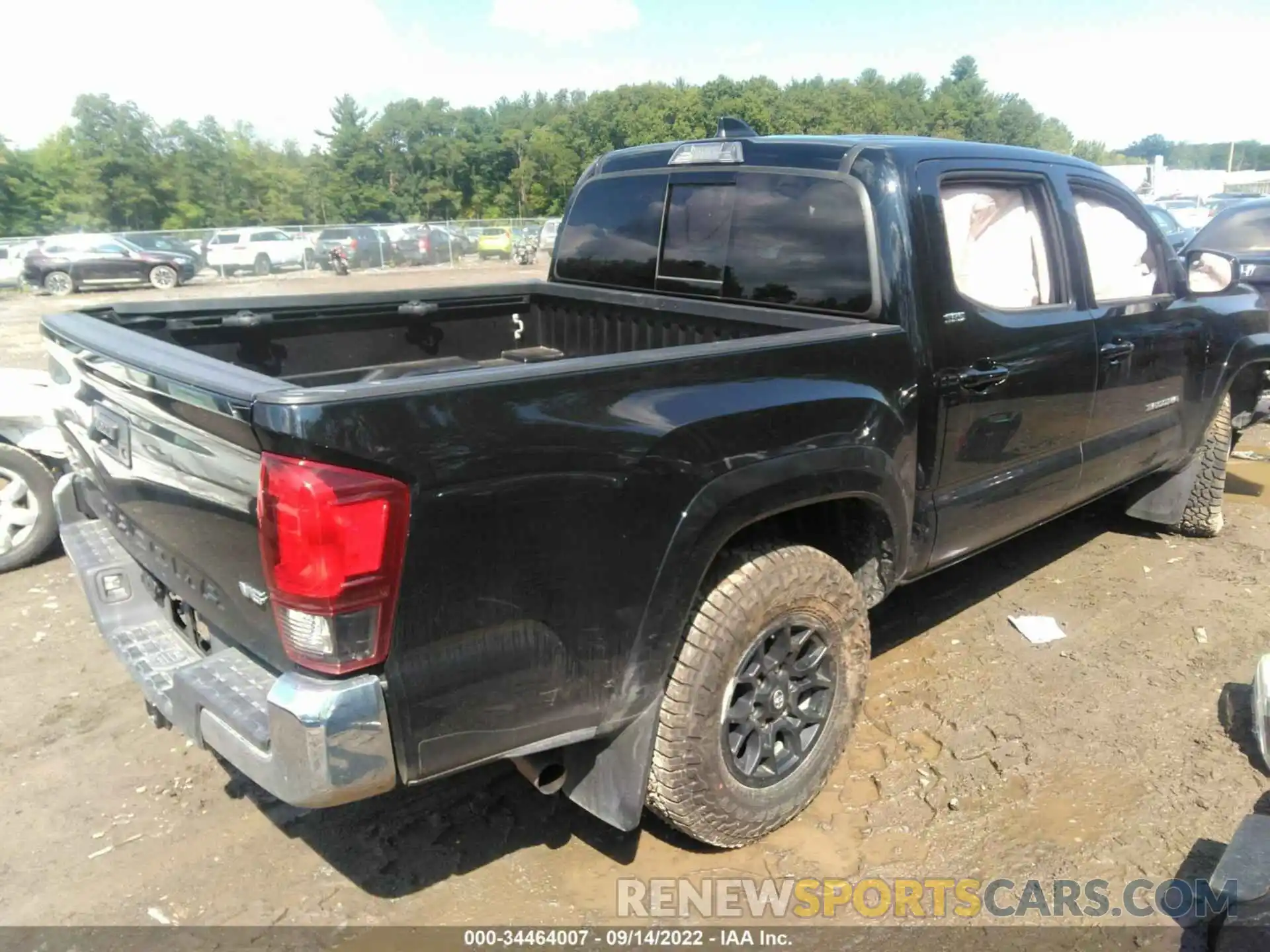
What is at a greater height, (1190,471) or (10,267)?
(10,267)

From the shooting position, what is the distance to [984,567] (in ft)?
16.7

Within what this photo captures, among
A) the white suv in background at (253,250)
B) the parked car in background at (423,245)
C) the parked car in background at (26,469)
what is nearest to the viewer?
the parked car in background at (26,469)

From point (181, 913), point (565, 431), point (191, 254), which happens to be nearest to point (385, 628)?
point (565, 431)

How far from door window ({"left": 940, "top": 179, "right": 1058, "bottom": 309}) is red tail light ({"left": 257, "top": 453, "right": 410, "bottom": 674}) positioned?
223 centimetres

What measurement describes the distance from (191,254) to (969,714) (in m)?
29.1

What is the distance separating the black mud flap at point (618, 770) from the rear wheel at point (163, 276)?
89.0 ft

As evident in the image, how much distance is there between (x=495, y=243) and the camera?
3781cm

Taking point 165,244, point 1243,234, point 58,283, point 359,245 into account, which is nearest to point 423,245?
point 359,245

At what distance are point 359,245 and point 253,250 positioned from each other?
159 inches

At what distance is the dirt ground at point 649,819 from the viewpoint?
2.72 meters

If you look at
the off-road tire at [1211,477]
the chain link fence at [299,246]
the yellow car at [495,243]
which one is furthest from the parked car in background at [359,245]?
the off-road tire at [1211,477]

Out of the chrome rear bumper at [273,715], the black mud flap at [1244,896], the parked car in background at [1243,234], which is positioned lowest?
the black mud flap at [1244,896]

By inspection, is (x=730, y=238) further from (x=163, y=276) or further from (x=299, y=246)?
(x=299, y=246)

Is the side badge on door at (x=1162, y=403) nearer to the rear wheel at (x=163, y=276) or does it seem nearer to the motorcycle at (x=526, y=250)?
the rear wheel at (x=163, y=276)
